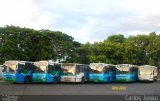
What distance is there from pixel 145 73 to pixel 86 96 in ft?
126

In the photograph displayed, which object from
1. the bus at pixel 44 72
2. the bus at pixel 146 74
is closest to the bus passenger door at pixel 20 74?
the bus at pixel 44 72

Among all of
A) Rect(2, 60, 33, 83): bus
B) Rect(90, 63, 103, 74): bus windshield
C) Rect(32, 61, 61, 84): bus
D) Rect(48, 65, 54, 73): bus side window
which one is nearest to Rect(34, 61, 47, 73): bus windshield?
Rect(32, 61, 61, 84): bus

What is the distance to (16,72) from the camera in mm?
36781

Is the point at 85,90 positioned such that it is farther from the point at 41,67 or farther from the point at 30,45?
the point at 30,45

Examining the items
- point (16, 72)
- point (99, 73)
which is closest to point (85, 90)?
point (16, 72)

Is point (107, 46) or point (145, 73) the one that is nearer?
point (145, 73)

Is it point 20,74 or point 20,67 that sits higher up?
point 20,67

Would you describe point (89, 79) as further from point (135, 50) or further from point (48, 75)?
point (135, 50)

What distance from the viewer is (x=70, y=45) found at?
70.5 m

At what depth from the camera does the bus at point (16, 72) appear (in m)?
36.7

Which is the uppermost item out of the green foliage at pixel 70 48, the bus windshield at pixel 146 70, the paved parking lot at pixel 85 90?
the green foliage at pixel 70 48

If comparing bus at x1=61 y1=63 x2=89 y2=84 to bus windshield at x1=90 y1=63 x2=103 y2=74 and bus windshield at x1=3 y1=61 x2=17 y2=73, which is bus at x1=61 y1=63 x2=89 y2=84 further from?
bus windshield at x1=3 y1=61 x2=17 y2=73

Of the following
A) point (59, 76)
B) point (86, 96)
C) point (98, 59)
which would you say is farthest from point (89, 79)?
point (86, 96)

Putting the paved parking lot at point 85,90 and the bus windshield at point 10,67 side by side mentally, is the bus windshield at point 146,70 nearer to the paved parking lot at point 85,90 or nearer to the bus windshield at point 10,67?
the bus windshield at point 10,67
